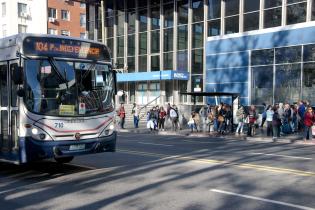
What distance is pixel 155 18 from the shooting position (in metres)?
40.1

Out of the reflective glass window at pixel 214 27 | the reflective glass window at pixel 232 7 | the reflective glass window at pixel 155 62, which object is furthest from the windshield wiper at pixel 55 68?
the reflective glass window at pixel 155 62

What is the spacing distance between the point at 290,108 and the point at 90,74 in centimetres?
1574

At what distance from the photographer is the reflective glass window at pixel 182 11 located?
37188 mm

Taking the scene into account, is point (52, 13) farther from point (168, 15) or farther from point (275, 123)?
point (275, 123)

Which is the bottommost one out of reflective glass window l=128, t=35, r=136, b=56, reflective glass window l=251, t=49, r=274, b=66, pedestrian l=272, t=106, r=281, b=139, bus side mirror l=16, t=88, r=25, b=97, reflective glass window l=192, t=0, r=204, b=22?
pedestrian l=272, t=106, r=281, b=139

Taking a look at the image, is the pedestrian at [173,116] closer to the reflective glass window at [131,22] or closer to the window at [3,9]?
the reflective glass window at [131,22]

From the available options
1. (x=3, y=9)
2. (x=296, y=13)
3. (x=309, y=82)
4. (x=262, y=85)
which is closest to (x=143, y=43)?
(x=262, y=85)

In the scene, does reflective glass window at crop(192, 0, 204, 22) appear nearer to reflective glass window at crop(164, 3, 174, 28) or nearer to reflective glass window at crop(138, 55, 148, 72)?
reflective glass window at crop(164, 3, 174, 28)

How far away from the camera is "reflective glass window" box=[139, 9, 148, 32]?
134ft

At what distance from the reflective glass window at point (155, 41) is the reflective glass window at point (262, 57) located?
1186 centimetres

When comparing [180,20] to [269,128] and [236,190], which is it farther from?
[236,190]

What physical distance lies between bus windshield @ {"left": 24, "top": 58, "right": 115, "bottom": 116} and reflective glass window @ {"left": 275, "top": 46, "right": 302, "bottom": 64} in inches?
775

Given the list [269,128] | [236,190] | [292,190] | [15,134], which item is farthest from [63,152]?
Answer: [269,128]

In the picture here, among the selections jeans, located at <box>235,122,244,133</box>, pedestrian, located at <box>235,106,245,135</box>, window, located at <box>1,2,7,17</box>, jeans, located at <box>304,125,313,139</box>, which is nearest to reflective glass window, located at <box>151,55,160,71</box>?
pedestrian, located at <box>235,106,245,135</box>
